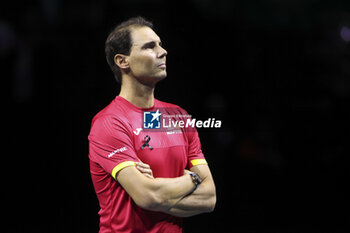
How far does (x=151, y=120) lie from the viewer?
10.9 feet

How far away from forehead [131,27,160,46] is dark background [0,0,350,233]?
2.01ft

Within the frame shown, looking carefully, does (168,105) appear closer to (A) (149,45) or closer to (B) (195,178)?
(A) (149,45)

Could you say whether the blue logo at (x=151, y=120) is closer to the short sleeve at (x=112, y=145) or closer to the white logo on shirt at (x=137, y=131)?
the white logo on shirt at (x=137, y=131)

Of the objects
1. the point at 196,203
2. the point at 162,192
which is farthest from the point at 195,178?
the point at 162,192

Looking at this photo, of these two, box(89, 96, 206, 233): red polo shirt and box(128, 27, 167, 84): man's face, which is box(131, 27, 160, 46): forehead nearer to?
box(128, 27, 167, 84): man's face

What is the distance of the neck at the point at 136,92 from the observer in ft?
11.0

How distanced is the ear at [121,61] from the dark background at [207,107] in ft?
1.84

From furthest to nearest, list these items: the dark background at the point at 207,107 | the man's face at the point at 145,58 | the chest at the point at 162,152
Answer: the dark background at the point at 207,107 < the man's face at the point at 145,58 < the chest at the point at 162,152

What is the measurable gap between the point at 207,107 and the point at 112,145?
1.69 meters

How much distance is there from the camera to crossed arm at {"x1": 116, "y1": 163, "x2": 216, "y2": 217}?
9.69 ft

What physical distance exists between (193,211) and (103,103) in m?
1.47

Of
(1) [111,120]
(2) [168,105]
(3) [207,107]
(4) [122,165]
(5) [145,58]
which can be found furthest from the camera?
(3) [207,107]

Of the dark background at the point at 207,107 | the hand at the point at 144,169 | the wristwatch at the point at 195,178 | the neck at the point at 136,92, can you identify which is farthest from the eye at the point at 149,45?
the wristwatch at the point at 195,178

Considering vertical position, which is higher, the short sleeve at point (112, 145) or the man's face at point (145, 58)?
the man's face at point (145, 58)
